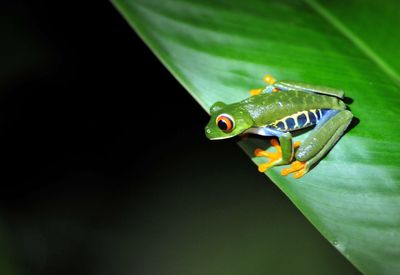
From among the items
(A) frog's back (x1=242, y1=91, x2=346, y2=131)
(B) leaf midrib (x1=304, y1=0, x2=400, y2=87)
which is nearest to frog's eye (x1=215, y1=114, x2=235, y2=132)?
(A) frog's back (x1=242, y1=91, x2=346, y2=131)

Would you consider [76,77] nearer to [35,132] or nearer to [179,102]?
[35,132]

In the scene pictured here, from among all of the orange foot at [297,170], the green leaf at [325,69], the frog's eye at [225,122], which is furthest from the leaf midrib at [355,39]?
the frog's eye at [225,122]

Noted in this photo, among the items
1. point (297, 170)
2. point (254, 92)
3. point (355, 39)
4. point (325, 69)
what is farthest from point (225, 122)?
point (355, 39)

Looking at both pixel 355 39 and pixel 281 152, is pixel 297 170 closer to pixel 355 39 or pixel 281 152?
pixel 281 152

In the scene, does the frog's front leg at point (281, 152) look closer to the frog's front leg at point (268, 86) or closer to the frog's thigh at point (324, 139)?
the frog's thigh at point (324, 139)

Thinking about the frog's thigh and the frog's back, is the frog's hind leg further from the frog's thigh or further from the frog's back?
the frog's back

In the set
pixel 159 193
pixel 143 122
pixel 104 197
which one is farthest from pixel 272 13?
pixel 104 197
